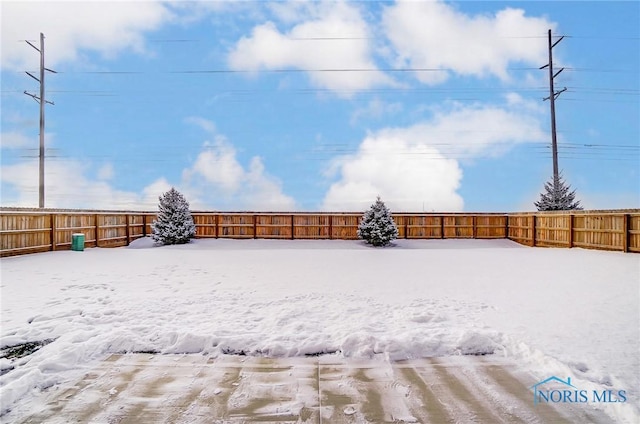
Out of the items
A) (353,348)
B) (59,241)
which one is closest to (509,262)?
(353,348)

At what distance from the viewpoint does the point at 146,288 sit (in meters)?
6.70

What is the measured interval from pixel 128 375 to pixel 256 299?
2.61 m

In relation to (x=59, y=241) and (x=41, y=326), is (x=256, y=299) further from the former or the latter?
(x=59, y=241)

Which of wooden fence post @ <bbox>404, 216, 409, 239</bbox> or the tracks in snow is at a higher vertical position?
wooden fence post @ <bbox>404, 216, 409, 239</bbox>

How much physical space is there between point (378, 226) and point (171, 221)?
10.1m

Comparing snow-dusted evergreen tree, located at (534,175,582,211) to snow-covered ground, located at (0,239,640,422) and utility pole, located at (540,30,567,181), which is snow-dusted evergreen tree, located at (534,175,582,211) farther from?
snow-covered ground, located at (0,239,640,422)

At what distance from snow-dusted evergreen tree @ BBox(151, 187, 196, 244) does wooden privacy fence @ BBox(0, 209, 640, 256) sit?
190 cm

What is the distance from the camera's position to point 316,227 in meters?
18.8

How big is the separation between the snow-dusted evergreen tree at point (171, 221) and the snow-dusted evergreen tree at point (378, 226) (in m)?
8.87

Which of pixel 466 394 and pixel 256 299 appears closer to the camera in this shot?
pixel 466 394

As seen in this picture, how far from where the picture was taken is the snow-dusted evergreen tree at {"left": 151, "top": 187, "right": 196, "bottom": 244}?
648 inches

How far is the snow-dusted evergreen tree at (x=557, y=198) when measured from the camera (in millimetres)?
19906

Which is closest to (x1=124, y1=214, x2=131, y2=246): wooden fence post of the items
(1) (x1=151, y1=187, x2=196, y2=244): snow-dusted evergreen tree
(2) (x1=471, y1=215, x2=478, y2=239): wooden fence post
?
(1) (x1=151, y1=187, x2=196, y2=244): snow-dusted evergreen tree

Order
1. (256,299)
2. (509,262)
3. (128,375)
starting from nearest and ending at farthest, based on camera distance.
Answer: (128,375) → (256,299) → (509,262)
